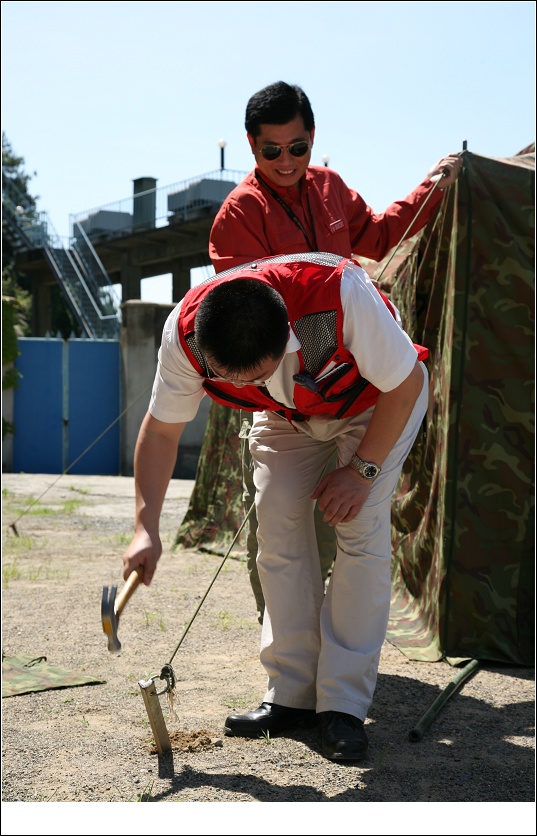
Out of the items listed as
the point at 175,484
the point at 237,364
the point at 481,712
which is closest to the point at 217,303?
the point at 237,364

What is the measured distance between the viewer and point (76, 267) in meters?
19.0

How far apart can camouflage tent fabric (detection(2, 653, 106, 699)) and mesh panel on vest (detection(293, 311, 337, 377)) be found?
5.05 ft

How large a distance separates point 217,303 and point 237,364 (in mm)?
135

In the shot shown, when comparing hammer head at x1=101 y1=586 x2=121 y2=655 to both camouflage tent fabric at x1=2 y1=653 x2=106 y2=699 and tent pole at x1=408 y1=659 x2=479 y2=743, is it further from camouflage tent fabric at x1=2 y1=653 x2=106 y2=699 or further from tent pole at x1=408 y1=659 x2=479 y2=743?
camouflage tent fabric at x1=2 y1=653 x2=106 y2=699

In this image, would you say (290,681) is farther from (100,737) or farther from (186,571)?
(186,571)

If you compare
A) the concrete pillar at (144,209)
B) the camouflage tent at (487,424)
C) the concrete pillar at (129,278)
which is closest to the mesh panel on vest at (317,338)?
the camouflage tent at (487,424)

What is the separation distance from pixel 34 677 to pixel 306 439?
4.38 feet

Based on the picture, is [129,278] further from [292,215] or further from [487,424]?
[292,215]

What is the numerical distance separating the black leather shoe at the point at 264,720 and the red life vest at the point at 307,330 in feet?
2.91

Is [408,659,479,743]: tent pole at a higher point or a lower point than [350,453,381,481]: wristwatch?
lower

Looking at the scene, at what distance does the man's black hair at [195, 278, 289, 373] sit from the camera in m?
1.95

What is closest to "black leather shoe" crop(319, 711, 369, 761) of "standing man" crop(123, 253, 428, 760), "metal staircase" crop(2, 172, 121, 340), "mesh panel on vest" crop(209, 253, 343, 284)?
"standing man" crop(123, 253, 428, 760)

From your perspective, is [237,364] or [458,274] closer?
[237,364]

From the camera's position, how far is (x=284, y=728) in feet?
8.71
